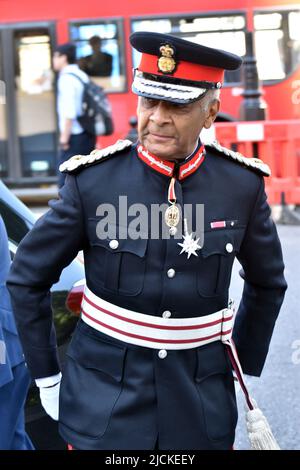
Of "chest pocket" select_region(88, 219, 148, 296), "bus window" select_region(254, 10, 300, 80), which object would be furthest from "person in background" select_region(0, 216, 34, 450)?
"bus window" select_region(254, 10, 300, 80)

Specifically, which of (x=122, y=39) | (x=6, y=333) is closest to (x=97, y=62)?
(x=122, y=39)

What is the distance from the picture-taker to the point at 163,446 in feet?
6.78

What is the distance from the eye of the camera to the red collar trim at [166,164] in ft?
6.84

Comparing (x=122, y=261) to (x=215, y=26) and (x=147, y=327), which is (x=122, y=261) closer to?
(x=147, y=327)

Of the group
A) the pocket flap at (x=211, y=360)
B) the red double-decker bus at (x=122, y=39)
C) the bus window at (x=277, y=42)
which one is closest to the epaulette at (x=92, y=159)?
the pocket flap at (x=211, y=360)

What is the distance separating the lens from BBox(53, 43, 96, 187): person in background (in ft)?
27.7

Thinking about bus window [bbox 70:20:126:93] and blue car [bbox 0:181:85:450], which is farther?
bus window [bbox 70:20:126:93]

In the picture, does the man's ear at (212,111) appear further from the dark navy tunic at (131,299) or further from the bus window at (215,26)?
the bus window at (215,26)

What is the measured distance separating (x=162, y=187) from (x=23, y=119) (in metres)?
→ 10.2

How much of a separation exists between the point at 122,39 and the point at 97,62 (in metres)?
0.48

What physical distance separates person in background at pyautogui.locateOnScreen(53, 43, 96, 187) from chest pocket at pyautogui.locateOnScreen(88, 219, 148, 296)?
20.8 feet

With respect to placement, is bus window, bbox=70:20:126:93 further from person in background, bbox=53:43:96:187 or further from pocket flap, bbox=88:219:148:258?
pocket flap, bbox=88:219:148:258

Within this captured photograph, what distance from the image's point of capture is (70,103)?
27.8ft

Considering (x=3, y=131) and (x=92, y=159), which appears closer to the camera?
(x=92, y=159)
